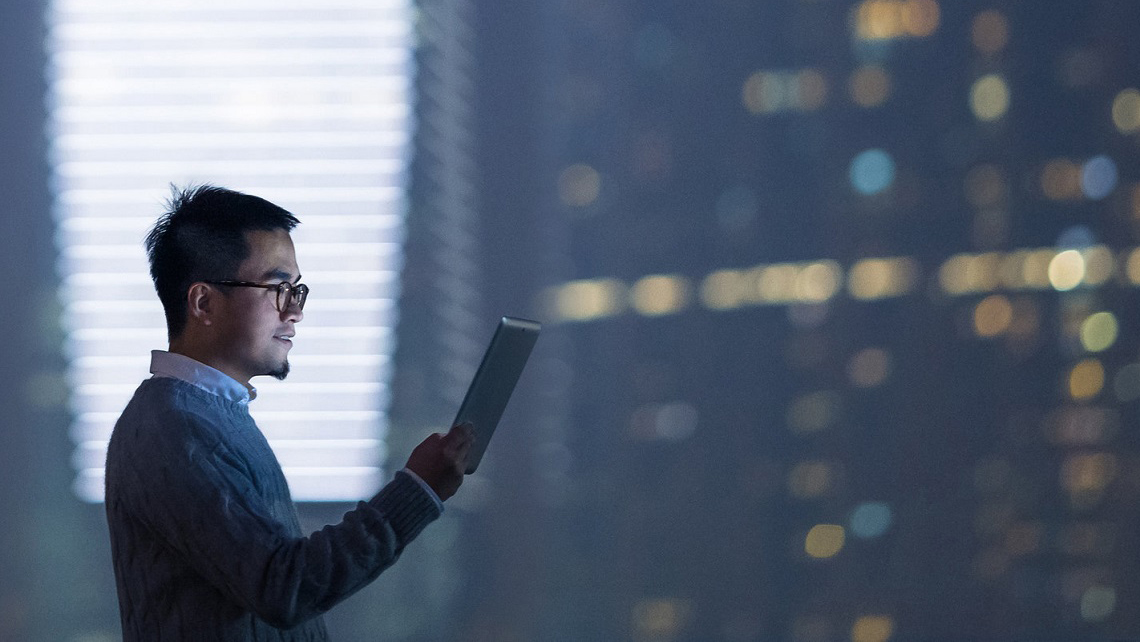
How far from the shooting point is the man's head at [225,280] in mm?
941

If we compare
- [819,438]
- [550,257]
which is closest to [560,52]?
[550,257]

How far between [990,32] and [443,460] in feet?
5.97

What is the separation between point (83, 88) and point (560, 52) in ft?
3.47

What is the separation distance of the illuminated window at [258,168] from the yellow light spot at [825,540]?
93 cm

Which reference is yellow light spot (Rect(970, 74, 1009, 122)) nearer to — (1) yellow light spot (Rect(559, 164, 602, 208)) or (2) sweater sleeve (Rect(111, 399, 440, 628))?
(1) yellow light spot (Rect(559, 164, 602, 208))

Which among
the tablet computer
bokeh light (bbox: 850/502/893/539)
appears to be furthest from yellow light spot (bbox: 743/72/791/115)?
the tablet computer

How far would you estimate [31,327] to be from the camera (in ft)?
7.45

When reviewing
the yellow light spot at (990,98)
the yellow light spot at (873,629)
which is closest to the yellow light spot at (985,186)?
the yellow light spot at (990,98)

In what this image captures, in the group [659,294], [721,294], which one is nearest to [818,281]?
[721,294]

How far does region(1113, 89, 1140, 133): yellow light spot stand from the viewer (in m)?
2.18

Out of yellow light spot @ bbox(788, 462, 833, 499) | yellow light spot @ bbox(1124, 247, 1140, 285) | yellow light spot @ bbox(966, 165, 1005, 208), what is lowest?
yellow light spot @ bbox(788, 462, 833, 499)

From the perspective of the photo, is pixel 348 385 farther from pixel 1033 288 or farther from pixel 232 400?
pixel 1033 288

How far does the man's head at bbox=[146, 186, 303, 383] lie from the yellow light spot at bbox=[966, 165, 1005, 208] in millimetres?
1672

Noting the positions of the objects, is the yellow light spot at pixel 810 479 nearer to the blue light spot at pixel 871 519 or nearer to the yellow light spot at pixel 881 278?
the blue light spot at pixel 871 519
